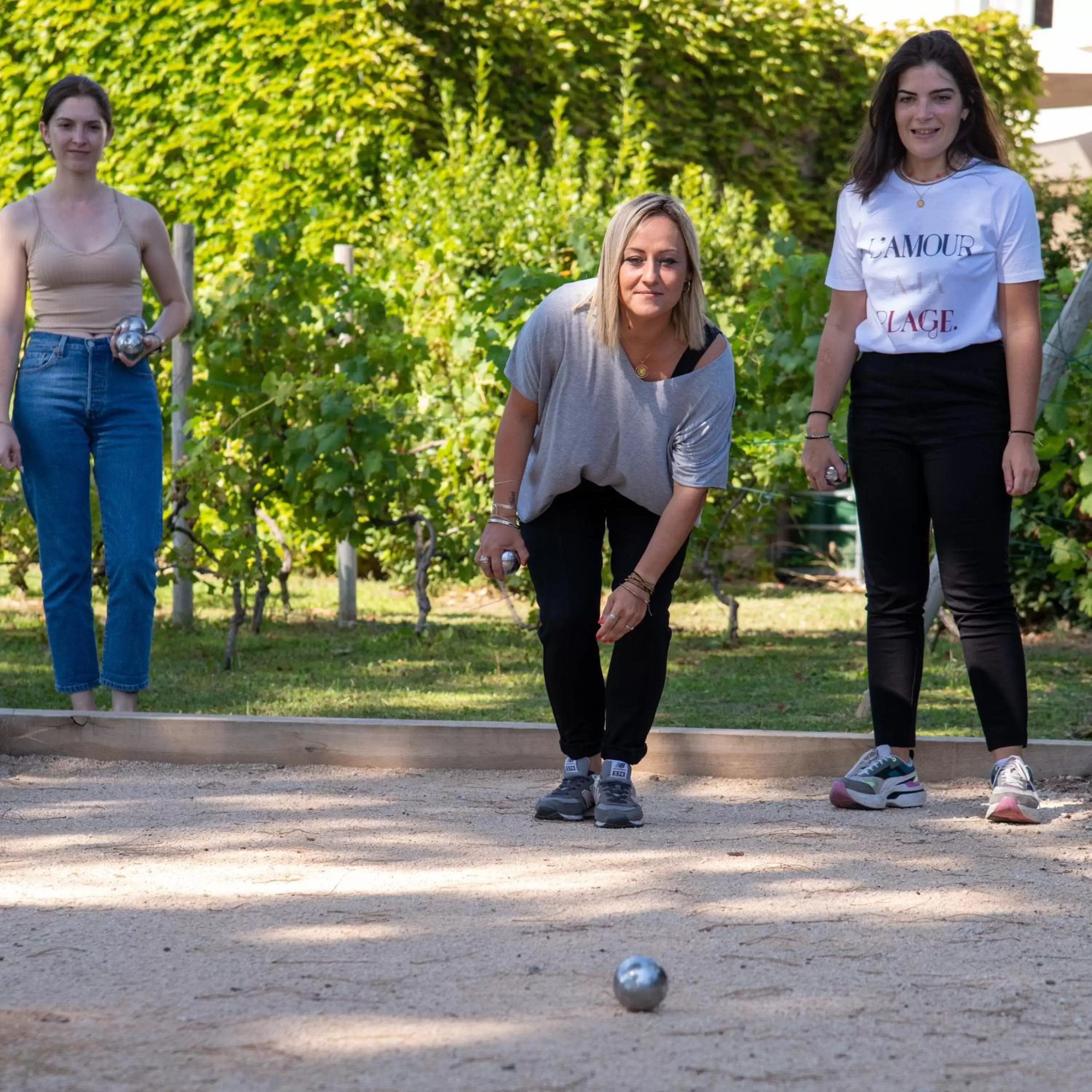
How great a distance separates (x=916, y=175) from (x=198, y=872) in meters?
2.16

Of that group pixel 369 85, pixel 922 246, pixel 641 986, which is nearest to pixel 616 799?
pixel 641 986

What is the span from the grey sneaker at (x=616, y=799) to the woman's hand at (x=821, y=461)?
0.80 meters

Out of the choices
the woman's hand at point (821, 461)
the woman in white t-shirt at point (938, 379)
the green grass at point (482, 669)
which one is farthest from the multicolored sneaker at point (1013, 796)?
the green grass at point (482, 669)

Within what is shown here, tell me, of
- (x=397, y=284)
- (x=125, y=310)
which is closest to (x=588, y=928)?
(x=125, y=310)

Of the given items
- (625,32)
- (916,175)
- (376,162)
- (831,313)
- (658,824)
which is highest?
(625,32)

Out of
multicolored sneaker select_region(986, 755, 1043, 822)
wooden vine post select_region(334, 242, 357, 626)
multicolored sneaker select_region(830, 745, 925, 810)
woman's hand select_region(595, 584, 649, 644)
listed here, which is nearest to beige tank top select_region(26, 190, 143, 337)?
woman's hand select_region(595, 584, 649, 644)

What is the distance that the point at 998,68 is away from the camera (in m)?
11.1

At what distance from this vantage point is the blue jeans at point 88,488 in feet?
14.3

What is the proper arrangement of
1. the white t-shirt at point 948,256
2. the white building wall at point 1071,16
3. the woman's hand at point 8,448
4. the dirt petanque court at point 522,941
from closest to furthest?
the dirt petanque court at point 522,941 → the white t-shirt at point 948,256 → the woman's hand at point 8,448 → the white building wall at point 1071,16

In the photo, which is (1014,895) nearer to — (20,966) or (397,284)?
(20,966)

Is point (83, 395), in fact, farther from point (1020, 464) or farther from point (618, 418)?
point (1020, 464)

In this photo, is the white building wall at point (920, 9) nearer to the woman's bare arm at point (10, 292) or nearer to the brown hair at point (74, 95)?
the brown hair at point (74, 95)

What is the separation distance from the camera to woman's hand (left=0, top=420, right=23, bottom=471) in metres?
4.22

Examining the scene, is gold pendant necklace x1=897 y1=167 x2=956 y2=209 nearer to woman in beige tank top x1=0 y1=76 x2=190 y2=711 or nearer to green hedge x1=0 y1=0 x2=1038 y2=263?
woman in beige tank top x1=0 y1=76 x2=190 y2=711
